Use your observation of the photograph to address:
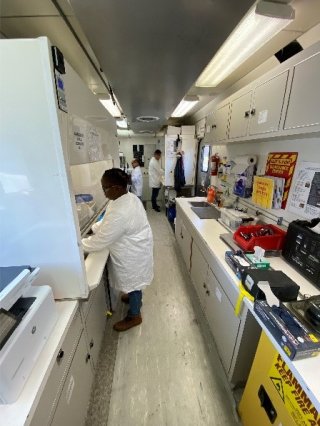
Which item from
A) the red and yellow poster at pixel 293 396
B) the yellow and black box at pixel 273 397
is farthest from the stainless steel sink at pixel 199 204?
the red and yellow poster at pixel 293 396

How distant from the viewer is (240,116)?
6.14ft

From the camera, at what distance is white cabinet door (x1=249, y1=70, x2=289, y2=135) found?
134cm

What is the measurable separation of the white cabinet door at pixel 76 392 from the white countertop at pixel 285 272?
100 centimetres

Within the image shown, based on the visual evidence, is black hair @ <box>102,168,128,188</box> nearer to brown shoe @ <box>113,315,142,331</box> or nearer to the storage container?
the storage container

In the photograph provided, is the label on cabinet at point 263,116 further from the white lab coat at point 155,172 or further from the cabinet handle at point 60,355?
the white lab coat at point 155,172

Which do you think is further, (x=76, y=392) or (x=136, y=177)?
(x=136, y=177)

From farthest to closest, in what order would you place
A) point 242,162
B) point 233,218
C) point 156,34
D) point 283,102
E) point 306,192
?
point 242,162 < point 233,218 < point 306,192 < point 283,102 < point 156,34

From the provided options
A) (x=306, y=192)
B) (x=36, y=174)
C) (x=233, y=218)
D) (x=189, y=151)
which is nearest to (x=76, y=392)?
(x=36, y=174)

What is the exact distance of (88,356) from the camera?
130 centimetres

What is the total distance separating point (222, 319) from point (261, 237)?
2.28 feet

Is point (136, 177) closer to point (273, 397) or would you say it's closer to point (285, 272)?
point (285, 272)

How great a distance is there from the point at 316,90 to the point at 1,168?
162 centimetres

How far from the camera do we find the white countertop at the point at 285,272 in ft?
2.36

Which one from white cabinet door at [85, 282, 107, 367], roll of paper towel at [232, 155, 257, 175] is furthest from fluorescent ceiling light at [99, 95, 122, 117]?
white cabinet door at [85, 282, 107, 367]
